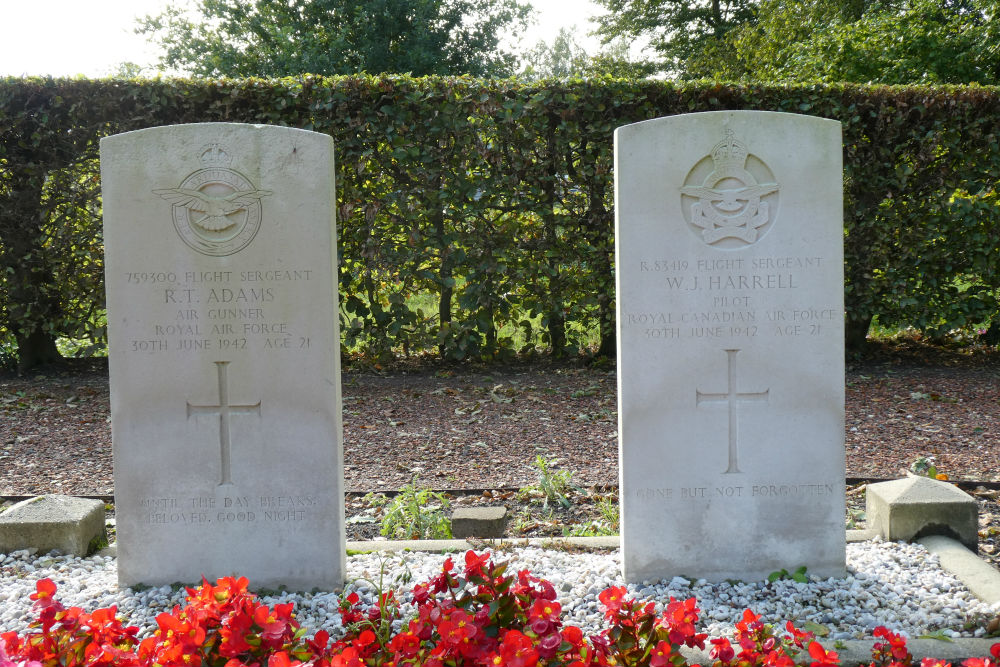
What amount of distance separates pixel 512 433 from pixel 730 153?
313 centimetres

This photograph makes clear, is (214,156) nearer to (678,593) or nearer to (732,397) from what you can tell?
(732,397)

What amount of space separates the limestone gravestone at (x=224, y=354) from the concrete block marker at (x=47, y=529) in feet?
1.59

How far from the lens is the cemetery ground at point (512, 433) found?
459 cm

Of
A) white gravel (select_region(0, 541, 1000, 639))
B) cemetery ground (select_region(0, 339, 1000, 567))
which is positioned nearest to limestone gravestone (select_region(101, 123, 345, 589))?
→ white gravel (select_region(0, 541, 1000, 639))

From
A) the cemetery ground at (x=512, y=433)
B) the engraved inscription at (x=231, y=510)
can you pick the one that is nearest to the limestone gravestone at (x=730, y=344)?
the cemetery ground at (x=512, y=433)

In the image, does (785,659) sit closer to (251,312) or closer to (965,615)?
(965,615)

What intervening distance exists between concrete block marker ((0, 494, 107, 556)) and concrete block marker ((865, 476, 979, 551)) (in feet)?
12.1

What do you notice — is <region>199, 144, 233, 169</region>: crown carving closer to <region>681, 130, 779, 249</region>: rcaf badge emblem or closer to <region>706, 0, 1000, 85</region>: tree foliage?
<region>681, 130, 779, 249</region>: rcaf badge emblem

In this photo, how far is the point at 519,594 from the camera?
100 inches

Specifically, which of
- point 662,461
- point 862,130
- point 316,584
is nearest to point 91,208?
point 316,584

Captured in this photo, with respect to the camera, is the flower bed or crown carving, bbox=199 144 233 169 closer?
the flower bed

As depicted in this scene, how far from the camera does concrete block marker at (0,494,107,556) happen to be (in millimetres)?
3525

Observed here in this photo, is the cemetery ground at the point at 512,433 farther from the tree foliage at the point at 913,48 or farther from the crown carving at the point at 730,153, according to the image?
the tree foliage at the point at 913,48

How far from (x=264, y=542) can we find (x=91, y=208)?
18.0 ft
